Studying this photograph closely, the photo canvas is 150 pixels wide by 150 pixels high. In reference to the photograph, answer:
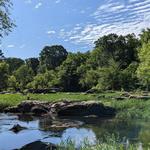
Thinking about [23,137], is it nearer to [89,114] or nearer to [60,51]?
[89,114]

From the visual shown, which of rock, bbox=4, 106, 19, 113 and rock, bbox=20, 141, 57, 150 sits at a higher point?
rock, bbox=4, 106, 19, 113

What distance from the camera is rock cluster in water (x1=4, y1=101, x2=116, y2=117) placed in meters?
47.3

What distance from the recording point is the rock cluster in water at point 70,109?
→ 4728 centimetres

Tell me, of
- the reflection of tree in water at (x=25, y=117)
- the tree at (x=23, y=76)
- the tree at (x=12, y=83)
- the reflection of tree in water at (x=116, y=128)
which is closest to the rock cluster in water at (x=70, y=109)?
the reflection of tree in water at (x=25, y=117)

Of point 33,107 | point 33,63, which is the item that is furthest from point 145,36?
point 33,63

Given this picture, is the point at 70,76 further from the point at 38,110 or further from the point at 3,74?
the point at 38,110

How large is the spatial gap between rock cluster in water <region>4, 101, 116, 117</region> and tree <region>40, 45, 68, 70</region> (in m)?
90.9

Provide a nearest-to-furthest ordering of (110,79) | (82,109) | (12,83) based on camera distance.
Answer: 1. (82,109)
2. (110,79)
3. (12,83)

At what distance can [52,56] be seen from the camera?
476 feet

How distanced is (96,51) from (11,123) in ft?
249

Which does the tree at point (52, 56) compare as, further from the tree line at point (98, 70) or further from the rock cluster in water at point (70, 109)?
the rock cluster in water at point (70, 109)

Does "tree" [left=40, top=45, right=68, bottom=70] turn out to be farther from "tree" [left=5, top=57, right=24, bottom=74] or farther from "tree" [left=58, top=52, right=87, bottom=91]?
"tree" [left=58, top=52, right=87, bottom=91]

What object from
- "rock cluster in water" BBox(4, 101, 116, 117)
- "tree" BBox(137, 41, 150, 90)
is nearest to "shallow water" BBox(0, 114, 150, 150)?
"rock cluster in water" BBox(4, 101, 116, 117)

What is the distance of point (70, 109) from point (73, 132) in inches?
627
